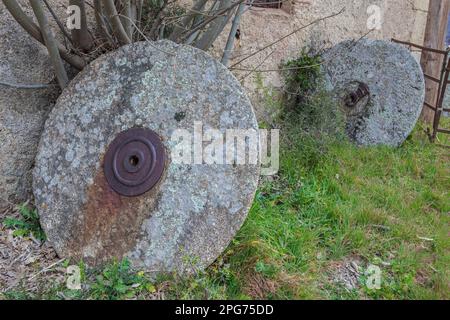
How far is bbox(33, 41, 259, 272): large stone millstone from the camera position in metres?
2.38

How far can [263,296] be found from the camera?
221cm

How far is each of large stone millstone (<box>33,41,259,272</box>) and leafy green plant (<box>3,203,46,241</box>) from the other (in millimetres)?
136

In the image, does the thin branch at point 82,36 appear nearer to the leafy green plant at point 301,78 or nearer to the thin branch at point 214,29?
the thin branch at point 214,29

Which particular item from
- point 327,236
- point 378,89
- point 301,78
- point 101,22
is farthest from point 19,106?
point 378,89

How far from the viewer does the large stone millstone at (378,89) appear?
4113 mm

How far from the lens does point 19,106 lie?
2.89 m

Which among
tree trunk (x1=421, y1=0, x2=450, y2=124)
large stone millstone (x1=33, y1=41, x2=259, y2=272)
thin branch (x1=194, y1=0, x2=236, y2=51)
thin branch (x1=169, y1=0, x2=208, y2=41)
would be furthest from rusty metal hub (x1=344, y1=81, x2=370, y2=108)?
large stone millstone (x1=33, y1=41, x2=259, y2=272)

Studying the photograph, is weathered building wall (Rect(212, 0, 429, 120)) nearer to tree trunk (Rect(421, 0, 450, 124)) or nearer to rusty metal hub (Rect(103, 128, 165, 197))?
tree trunk (Rect(421, 0, 450, 124))

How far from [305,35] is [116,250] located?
314cm

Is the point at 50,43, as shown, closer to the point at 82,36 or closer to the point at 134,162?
the point at 82,36

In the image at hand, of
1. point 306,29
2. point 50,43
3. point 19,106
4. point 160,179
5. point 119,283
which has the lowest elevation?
point 119,283

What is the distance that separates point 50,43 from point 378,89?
3019mm

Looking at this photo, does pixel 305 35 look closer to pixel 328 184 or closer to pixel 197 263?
pixel 328 184

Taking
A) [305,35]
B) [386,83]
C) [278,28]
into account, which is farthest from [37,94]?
[386,83]
